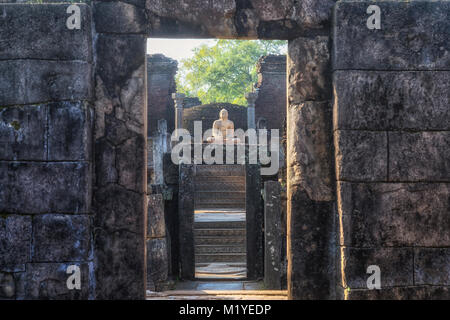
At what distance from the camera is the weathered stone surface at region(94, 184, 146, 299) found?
12.1 ft

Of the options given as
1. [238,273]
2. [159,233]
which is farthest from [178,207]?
[238,273]

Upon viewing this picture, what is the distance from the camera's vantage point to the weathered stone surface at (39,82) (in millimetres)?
3543

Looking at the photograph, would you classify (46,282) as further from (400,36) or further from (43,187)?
(400,36)

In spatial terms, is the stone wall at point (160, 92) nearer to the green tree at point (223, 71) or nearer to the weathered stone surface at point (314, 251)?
the green tree at point (223, 71)

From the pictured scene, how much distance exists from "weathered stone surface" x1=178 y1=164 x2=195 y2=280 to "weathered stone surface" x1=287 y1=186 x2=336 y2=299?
3.98m

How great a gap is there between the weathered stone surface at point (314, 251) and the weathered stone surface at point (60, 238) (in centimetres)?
174

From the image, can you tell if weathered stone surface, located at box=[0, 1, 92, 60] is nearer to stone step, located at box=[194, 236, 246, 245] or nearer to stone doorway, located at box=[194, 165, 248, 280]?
stone doorway, located at box=[194, 165, 248, 280]

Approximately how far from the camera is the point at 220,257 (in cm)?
888

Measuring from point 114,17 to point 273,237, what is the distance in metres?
4.65

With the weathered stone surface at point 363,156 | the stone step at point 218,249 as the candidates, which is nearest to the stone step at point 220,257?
the stone step at point 218,249

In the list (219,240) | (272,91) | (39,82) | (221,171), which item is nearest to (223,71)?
(272,91)

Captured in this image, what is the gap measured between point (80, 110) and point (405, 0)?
2.83 metres
